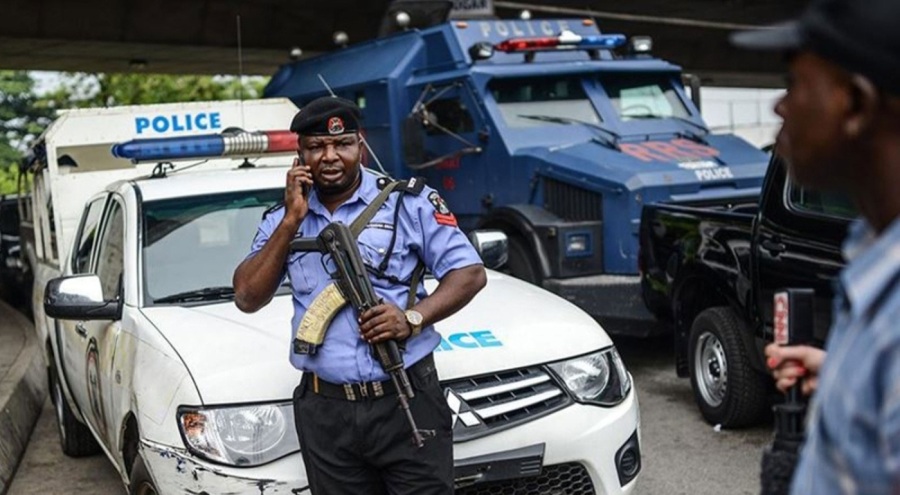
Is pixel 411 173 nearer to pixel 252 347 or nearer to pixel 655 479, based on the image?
pixel 655 479

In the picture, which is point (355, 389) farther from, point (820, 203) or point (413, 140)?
point (413, 140)

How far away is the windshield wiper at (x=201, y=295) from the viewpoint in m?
4.89

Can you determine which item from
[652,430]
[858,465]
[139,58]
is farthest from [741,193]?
[139,58]

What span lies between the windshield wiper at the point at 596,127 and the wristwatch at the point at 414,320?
6.20 m

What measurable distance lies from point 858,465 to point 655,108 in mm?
9145

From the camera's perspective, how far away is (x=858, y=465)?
4.36 ft

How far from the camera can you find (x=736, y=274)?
640 cm

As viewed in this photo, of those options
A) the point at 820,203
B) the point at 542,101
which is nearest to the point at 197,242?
the point at 820,203

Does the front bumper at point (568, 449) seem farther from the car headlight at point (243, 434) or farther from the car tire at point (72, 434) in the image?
the car tire at point (72, 434)

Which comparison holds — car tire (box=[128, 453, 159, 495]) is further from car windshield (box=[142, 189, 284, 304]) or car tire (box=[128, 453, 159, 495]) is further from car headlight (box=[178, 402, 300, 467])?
car windshield (box=[142, 189, 284, 304])

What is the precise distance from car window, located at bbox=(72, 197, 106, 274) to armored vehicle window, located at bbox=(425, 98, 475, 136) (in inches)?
167

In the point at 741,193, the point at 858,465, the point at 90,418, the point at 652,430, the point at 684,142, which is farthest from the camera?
the point at 684,142

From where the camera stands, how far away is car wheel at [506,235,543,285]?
29.4 ft

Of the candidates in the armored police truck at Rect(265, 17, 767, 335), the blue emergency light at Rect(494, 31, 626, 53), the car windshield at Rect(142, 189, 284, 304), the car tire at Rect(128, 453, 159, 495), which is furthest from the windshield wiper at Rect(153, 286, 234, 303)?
the blue emergency light at Rect(494, 31, 626, 53)
